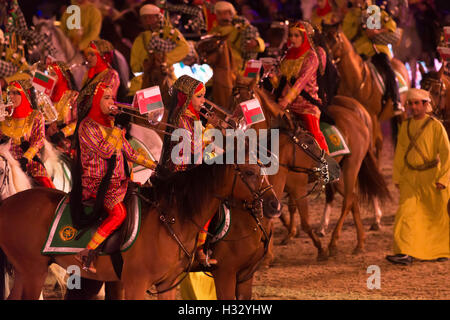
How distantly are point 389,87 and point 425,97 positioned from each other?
11.3 ft

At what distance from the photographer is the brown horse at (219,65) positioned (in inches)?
460

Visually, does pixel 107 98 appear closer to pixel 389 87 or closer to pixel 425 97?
pixel 425 97

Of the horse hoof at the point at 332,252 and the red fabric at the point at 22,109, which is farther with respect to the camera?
the horse hoof at the point at 332,252

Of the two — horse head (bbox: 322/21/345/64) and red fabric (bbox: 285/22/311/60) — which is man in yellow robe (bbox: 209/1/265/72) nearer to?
horse head (bbox: 322/21/345/64)

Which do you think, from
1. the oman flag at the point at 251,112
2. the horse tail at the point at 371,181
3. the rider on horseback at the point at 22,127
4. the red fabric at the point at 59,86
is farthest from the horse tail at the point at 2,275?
the horse tail at the point at 371,181

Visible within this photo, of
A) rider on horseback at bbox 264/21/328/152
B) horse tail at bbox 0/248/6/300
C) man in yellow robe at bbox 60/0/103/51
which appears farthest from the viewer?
man in yellow robe at bbox 60/0/103/51

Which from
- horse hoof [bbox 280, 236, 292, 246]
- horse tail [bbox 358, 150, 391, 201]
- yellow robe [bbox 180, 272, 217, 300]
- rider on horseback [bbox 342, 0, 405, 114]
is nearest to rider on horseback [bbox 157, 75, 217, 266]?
yellow robe [bbox 180, 272, 217, 300]

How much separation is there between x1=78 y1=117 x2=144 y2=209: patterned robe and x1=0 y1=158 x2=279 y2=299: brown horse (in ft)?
0.86

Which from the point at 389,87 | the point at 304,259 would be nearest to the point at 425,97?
the point at 304,259

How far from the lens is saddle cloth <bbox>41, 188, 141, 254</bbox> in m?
6.42

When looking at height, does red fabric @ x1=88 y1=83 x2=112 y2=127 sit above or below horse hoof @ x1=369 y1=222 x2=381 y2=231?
above

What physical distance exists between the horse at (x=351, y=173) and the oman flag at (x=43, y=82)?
2191mm

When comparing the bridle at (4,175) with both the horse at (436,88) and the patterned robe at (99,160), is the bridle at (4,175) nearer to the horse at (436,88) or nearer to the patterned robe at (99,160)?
the patterned robe at (99,160)

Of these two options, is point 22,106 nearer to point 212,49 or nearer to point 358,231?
point 212,49
